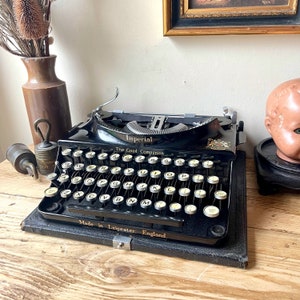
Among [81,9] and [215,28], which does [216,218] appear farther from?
[81,9]

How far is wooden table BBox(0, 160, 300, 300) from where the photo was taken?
20.0 inches

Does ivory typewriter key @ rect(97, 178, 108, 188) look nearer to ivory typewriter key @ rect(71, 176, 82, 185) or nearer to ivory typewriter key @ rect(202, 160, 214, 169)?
ivory typewriter key @ rect(71, 176, 82, 185)

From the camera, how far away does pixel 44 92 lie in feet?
2.82

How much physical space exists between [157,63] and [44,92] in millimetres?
380

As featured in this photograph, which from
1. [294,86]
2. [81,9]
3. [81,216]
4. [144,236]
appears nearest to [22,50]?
[81,9]

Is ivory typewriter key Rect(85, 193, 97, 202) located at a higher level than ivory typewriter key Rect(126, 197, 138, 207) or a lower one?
lower

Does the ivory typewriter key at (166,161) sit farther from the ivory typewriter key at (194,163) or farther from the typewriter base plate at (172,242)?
the typewriter base plate at (172,242)

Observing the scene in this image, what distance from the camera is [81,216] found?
0.67m

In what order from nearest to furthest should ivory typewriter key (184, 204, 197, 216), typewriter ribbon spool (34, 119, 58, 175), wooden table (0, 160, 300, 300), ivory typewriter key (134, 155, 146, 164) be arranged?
1. wooden table (0, 160, 300, 300)
2. ivory typewriter key (184, 204, 197, 216)
3. ivory typewriter key (134, 155, 146, 164)
4. typewriter ribbon spool (34, 119, 58, 175)

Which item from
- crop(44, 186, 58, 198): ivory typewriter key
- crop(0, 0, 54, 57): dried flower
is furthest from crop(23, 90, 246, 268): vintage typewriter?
crop(0, 0, 54, 57): dried flower

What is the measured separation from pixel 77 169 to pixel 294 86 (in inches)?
22.4

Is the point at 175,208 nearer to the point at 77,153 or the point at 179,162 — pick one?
the point at 179,162

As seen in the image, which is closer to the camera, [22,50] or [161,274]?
[161,274]

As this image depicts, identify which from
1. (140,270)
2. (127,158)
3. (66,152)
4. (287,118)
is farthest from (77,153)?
(287,118)
